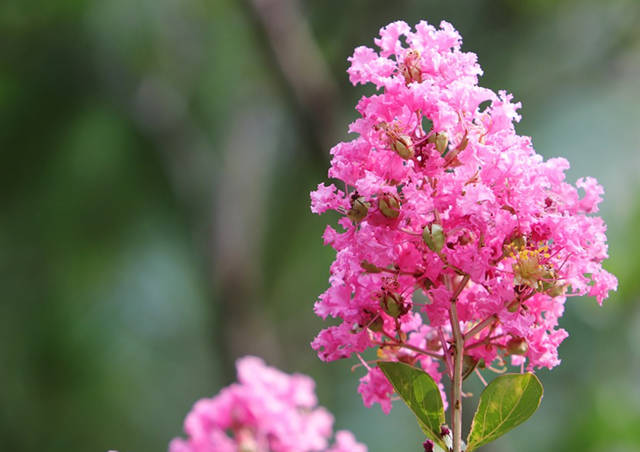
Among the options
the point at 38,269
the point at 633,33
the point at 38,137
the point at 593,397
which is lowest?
the point at 593,397

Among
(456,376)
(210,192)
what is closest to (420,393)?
(456,376)

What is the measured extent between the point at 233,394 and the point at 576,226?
14.4 inches

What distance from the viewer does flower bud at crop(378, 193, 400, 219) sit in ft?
2.30

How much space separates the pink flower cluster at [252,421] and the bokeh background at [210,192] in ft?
8.66

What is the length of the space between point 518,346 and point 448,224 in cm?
15

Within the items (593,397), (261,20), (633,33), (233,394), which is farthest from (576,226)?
(593,397)

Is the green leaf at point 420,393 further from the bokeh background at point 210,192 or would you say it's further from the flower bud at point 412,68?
the bokeh background at point 210,192

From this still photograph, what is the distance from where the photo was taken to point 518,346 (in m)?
0.75

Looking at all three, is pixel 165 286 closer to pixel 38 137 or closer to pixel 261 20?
pixel 38 137

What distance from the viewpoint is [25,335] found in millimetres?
5816

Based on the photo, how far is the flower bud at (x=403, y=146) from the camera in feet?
2.35

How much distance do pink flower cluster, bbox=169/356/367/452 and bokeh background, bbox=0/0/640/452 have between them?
2638mm

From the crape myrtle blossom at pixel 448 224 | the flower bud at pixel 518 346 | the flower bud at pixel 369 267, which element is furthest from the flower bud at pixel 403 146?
the flower bud at pixel 518 346

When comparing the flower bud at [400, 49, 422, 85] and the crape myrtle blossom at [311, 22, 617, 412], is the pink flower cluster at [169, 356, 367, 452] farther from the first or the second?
the flower bud at [400, 49, 422, 85]
